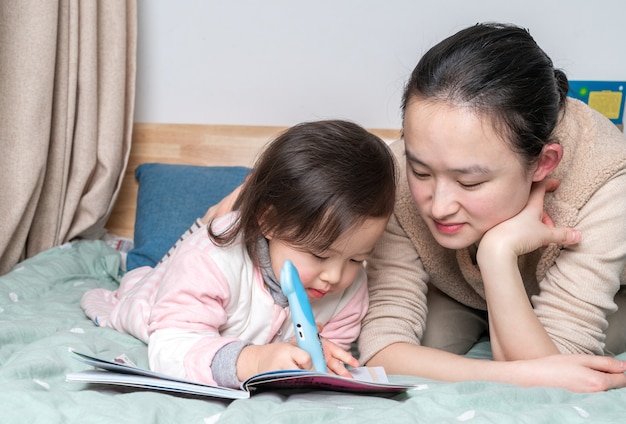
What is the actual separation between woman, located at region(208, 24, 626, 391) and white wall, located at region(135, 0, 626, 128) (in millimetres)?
798

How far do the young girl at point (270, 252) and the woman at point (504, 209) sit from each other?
0.34 ft

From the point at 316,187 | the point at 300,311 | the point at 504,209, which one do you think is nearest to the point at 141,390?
the point at 300,311

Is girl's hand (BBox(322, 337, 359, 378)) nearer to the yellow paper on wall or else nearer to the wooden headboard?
the wooden headboard

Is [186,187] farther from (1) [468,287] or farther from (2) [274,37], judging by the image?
(1) [468,287]

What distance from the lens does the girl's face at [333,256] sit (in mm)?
1169

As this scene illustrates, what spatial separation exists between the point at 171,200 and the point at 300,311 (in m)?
1.10

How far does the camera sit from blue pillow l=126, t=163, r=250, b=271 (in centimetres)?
192

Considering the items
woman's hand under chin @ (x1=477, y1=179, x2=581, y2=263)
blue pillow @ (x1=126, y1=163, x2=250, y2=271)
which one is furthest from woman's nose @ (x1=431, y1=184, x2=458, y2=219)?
blue pillow @ (x1=126, y1=163, x2=250, y2=271)

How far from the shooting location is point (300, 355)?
1016mm

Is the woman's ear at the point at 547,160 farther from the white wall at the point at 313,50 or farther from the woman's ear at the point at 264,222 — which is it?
the white wall at the point at 313,50

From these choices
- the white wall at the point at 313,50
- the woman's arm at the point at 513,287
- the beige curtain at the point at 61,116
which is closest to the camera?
the woman's arm at the point at 513,287

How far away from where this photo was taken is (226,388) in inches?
41.1

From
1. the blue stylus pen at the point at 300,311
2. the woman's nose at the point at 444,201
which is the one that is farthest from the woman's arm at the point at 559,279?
the blue stylus pen at the point at 300,311

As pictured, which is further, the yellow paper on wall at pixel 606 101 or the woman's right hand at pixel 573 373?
the yellow paper on wall at pixel 606 101
